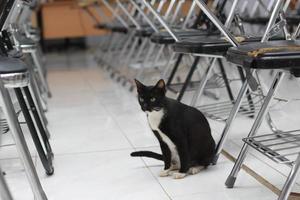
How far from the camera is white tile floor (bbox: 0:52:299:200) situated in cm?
170

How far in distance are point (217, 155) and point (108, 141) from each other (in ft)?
2.30

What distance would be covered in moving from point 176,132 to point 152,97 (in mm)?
164

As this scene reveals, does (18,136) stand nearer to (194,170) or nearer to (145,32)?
(194,170)

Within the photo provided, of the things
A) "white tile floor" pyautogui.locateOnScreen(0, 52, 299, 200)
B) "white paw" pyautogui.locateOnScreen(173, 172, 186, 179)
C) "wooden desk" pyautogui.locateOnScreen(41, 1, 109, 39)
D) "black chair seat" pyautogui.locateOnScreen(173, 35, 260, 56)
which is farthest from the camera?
"wooden desk" pyautogui.locateOnScreen(41, 1, 109, 39)

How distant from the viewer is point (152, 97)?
1745 mm

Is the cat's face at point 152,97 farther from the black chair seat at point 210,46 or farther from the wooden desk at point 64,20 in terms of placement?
the wooden desk at point 64,20

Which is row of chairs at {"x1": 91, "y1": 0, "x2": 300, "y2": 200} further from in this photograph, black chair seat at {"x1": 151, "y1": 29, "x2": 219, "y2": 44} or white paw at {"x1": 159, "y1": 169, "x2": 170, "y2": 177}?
white paw at {"x1": 159, "y1": 169, "x2": 170, "y2": 177}

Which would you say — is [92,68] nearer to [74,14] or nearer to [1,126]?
[74,14]

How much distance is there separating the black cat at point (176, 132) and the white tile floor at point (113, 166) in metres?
0.06

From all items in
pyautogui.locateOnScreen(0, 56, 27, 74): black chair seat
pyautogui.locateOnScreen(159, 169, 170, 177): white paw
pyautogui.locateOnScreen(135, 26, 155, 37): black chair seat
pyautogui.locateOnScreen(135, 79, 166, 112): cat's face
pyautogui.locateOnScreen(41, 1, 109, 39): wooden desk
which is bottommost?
pyautogui.locateOnScreen(41, 1, 109, 39): wooden desk

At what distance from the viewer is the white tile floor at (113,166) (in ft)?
5.57

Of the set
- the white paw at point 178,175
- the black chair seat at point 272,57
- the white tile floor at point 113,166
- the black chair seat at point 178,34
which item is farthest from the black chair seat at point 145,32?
the black chair seat at point 272,57

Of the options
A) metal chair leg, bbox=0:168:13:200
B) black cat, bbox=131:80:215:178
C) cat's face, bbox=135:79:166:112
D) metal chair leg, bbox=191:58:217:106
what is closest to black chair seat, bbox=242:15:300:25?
metal chair leg, bbox=191:58:217:106

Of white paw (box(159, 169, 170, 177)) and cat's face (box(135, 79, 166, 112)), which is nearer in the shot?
cat's face (box(135, 79, 166, 112))
